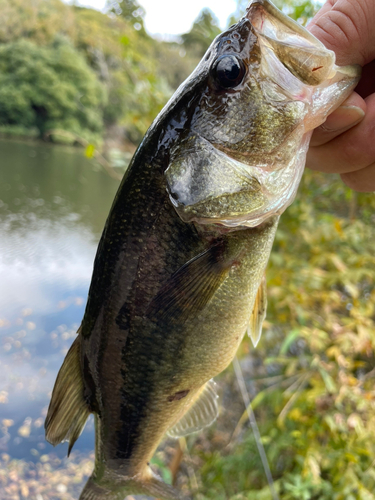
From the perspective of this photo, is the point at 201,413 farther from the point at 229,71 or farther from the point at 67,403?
the point at 229,71

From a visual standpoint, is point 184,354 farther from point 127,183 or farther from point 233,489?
point 233,489

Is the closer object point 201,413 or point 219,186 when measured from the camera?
point 219,186

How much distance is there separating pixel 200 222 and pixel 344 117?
1.54 ft

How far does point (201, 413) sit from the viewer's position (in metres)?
1.19

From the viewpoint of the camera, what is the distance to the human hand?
0.85 m

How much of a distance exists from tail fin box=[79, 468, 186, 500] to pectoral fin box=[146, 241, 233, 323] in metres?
0.65

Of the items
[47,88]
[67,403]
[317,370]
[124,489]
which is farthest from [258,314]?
[47,88]

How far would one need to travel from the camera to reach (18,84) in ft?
77.2

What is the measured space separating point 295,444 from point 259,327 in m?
1.65

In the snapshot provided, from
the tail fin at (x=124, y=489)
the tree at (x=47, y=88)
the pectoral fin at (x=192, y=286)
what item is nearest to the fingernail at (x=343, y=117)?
the pectoral fin at (x=192, y=286)

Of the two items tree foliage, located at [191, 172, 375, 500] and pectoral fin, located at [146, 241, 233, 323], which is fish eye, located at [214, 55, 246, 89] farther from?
tree foliage, located at [191, 172, 375, 500]

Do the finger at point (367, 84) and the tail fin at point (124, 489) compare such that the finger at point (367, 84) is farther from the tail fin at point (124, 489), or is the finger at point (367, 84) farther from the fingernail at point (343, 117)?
the tail fin at point (124, 489)

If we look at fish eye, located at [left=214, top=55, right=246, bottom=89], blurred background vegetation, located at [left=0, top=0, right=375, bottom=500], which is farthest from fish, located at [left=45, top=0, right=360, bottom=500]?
blurred background vegetation, located at [left=0, top=0, right=375, bottom=500]

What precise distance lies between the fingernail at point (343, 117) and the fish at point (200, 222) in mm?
47
